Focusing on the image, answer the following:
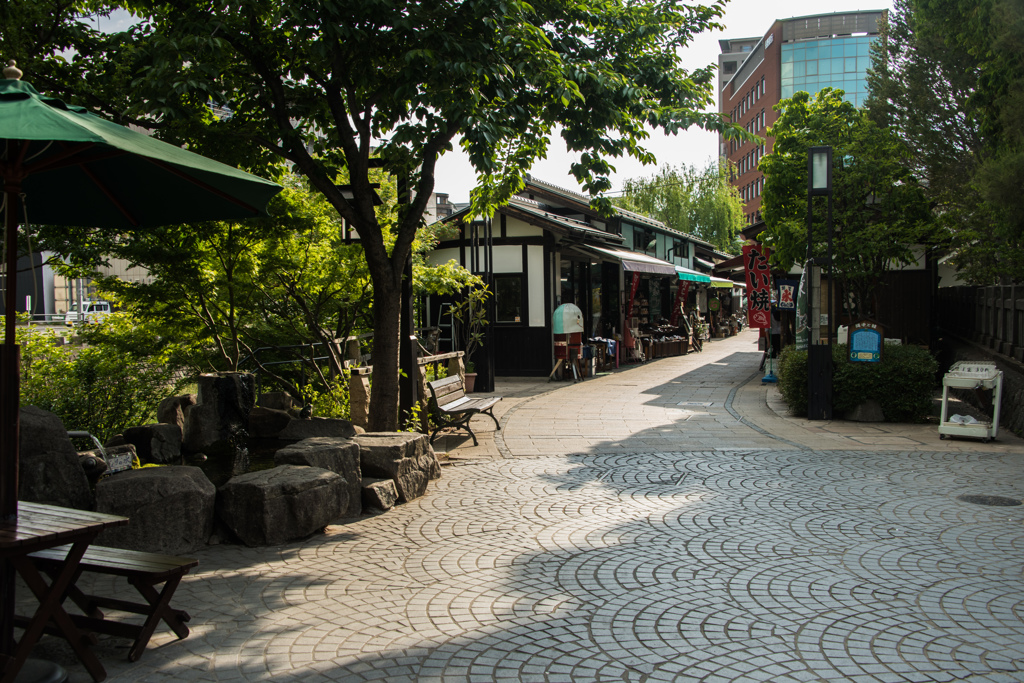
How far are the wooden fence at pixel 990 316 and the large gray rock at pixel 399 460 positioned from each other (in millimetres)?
8375

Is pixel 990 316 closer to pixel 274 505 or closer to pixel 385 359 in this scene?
pixel 385 359

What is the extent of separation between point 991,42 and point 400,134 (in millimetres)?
7189

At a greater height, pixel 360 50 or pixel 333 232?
pixel 360 50

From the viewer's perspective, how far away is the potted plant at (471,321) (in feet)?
49.2

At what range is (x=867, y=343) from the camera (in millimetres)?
10875

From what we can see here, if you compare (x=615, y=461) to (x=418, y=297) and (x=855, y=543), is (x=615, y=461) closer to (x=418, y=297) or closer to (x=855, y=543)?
(x=855, y=543)

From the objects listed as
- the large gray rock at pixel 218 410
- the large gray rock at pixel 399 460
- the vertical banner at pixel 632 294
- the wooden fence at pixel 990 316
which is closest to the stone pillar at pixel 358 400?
the large gray rock at pixel 218 410

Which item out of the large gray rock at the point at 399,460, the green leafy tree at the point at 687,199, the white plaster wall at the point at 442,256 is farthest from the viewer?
the green leafy tree at the point at 687,199

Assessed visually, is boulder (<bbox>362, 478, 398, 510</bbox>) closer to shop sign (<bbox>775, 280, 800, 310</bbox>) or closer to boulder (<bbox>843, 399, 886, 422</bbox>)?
boulder (<bbox>843, 399, 886, 422</bbox>)

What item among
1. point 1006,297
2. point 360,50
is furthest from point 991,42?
point 360,50

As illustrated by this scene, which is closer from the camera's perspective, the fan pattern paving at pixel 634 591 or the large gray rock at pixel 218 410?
the fan pattern paving at pixel 634 591

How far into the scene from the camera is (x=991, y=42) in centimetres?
911

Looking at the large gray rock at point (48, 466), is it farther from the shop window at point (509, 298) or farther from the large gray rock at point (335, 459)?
the shop window at point (509, 298)

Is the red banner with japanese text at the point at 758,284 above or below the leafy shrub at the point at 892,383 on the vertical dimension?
above
